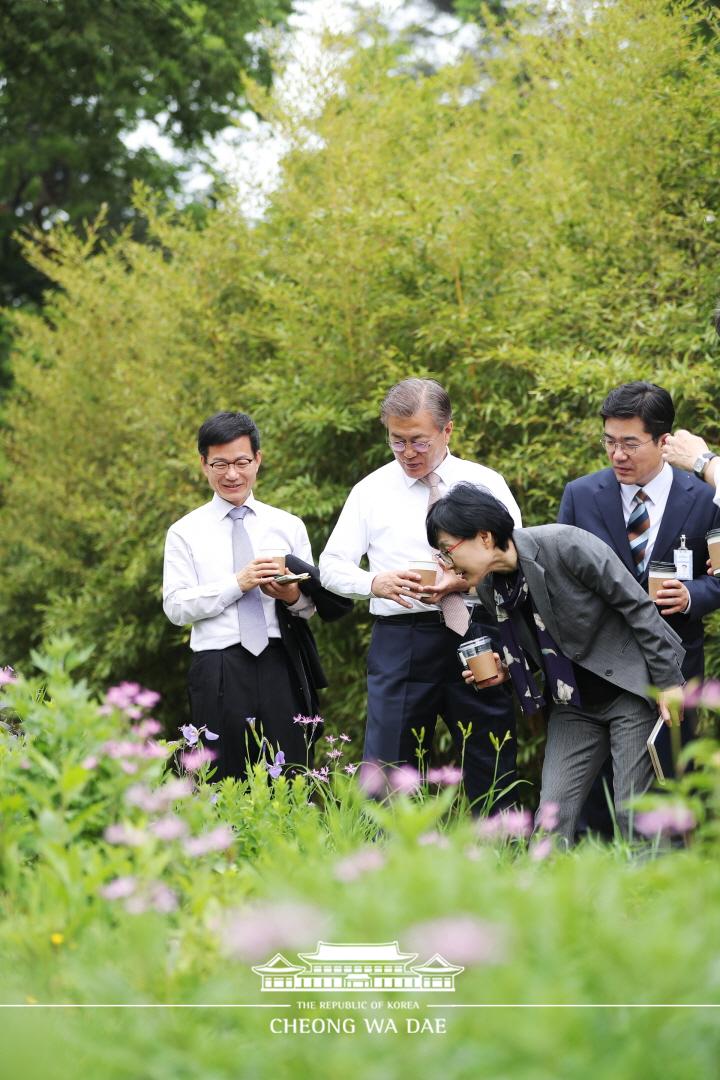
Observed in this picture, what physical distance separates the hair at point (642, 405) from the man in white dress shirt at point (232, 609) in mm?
1301

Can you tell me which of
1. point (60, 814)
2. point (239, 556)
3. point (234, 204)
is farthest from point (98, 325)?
point (60, 814)

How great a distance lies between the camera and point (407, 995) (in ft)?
5.53

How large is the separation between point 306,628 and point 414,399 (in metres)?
1.01

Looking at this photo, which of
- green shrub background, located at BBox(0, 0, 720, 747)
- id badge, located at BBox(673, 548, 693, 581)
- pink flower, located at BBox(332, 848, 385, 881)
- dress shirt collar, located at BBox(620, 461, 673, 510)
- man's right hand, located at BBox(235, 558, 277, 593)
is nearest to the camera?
pink flower, located at BBox(332, 848, 385, 881)

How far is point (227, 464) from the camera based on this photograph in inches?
171

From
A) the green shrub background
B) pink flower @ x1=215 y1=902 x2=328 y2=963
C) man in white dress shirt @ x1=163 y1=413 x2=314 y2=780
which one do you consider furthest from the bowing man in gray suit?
pink flower @ x1=215 y1=902 x2=328 y2=963

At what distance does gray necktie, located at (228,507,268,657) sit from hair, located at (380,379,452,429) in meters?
0.77

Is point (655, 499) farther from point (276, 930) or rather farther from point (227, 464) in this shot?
point (276, 930)

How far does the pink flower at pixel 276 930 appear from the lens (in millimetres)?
1679

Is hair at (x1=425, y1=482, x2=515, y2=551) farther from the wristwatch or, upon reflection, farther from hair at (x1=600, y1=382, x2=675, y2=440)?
the wristwatch

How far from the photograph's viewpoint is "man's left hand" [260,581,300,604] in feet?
13.7

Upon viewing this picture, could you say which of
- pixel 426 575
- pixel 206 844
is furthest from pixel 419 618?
pixel 206 844

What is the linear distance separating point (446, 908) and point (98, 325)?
808cm

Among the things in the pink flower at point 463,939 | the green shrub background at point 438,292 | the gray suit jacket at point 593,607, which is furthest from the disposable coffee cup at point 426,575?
the pink flower at point 463,939
